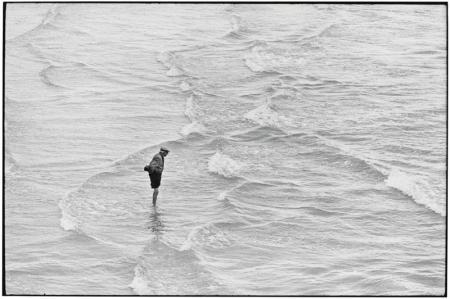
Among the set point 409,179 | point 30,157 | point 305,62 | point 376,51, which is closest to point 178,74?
point 305,62

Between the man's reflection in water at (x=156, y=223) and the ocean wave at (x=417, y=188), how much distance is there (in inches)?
170

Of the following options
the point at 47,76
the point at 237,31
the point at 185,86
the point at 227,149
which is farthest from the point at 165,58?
the point at 227,149

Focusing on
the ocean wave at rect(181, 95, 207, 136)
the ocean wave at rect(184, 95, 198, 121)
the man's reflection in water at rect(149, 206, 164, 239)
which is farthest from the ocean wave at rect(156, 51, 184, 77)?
the man's reflection in water at rect(149, 206, 164, 239)

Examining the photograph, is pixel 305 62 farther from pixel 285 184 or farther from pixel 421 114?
pixel 285 184

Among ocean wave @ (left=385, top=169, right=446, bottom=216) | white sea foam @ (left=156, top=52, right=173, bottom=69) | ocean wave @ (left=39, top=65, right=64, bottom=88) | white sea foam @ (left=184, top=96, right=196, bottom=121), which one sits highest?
ocean wave @ (left=385, top=169, right=446, bottom=216)

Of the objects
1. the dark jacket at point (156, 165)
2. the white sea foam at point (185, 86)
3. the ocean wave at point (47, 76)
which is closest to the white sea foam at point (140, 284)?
the dark jacket at point (156, 165)

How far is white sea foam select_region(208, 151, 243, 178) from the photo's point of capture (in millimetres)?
17984

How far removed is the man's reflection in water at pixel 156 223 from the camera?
→ 49.8 feet

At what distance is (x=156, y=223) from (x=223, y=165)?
10.6ft

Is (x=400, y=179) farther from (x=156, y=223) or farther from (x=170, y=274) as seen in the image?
(x=170, y=274)

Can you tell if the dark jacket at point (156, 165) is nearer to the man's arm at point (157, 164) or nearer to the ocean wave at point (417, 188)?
the man's arm at point (157, 164)

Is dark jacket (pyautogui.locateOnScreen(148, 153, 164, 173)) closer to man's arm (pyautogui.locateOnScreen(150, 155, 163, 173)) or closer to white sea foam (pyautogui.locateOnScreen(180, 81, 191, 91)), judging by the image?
man's arm (pyautogui.locateOnScreen(150, 155, 163, 173))

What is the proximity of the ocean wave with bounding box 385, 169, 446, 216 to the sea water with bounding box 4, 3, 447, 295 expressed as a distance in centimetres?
5

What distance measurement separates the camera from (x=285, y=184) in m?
17.6
